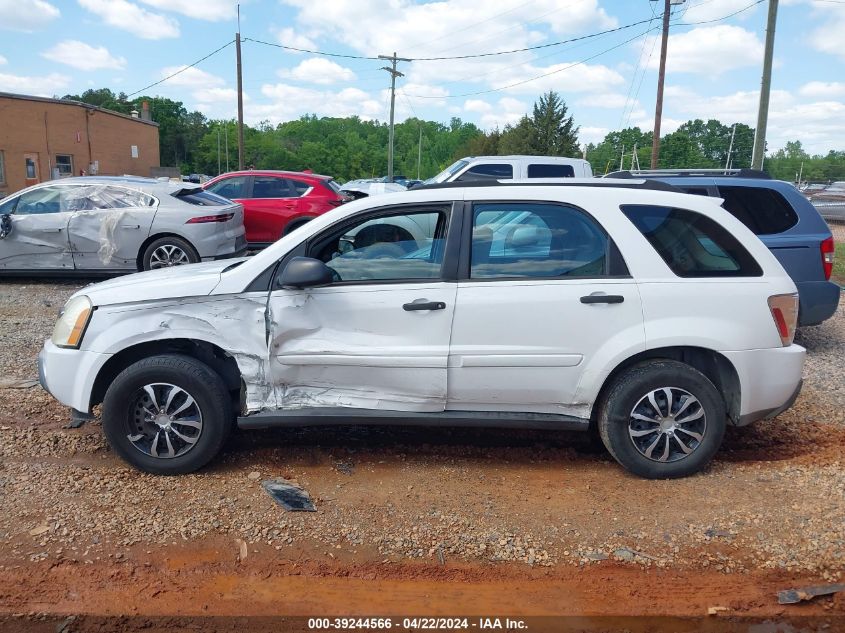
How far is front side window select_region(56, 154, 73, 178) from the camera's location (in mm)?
39500

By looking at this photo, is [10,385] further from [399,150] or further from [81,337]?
[399,150]

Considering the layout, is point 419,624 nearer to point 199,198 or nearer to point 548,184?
point 548,184

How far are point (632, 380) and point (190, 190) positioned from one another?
8.79 m

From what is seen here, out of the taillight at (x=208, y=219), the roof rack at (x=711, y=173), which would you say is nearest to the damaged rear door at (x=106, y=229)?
the taillight at (x=208, y=219)

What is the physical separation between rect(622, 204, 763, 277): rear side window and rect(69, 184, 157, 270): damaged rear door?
8.15 m

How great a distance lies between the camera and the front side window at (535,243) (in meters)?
4.37

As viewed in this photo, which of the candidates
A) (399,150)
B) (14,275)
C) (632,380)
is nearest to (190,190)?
(14,275)

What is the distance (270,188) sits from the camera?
545 inches

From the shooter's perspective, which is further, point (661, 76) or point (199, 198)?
point (661, 76)

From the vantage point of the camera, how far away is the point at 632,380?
4.29 metres

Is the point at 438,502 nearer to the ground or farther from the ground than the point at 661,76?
nearer to the ground

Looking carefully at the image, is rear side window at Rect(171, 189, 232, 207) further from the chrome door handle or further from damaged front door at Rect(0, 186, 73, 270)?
the chrome door handle

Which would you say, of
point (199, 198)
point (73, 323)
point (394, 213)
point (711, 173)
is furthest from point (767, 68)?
point (73, 323)

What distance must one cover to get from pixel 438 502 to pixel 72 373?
233cm
